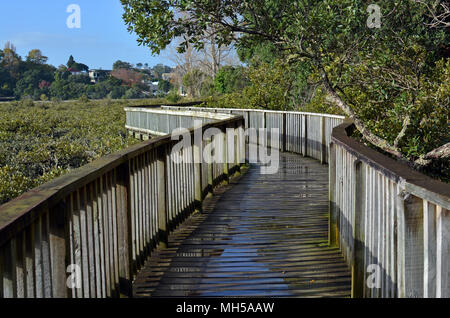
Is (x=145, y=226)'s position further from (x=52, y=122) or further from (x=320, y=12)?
(x=52, y=122)

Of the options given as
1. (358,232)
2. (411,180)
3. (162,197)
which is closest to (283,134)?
(162,197)

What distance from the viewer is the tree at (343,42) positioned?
1228 cm

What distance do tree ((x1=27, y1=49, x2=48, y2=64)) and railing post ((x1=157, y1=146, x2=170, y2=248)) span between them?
166 metres

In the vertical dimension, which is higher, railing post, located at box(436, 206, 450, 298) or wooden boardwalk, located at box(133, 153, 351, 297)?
railing post, located at box(436, 206, 450, 298)

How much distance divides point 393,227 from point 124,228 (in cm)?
239

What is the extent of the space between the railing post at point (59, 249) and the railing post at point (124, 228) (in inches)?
61.7

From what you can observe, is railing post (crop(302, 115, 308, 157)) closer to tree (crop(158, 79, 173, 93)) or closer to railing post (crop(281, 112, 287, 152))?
railing post (crop(281, 112, 287, 152))

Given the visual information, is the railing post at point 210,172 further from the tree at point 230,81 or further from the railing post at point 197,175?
the tree at point 230,81

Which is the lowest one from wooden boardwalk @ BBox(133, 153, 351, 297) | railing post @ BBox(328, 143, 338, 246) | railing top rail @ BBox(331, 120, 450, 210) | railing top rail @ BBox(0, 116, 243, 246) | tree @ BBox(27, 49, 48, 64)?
wooden boardwalk @ BBox(133, 153, 351, 297)

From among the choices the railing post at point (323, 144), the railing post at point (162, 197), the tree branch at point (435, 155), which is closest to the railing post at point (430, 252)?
the railing post at point (162, 197)

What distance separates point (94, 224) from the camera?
13.5 feet

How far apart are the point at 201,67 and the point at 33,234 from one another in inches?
3017

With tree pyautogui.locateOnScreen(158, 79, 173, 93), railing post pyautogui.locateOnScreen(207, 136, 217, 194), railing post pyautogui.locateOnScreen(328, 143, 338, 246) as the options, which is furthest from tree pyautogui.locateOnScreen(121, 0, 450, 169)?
tree pyautogui.locateOnScreen(158, 79, 173, 93)

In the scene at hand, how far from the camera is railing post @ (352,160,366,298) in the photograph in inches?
185
